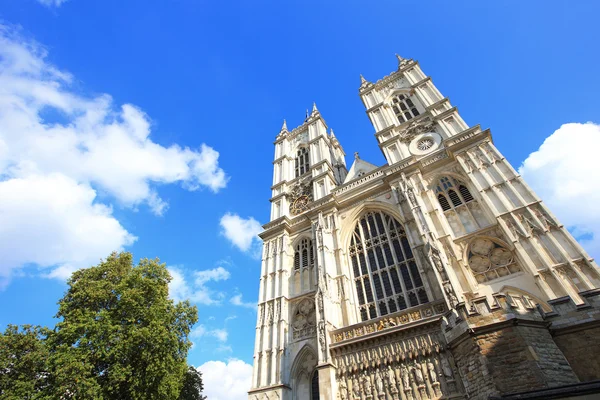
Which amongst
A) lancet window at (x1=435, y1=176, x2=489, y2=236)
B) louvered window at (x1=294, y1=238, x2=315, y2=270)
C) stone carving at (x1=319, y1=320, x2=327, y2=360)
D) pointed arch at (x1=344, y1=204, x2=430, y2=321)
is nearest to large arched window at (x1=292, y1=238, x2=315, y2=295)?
louvered window at (x1=294, y1=238, x2=315, y2=270)

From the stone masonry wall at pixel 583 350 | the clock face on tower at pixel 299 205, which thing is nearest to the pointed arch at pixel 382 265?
the clock face on tower at pixel 299 205

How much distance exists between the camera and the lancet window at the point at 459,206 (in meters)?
16.8

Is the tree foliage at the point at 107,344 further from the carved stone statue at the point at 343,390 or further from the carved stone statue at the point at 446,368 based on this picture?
Answer: the carved stone statue at the point at 446,368

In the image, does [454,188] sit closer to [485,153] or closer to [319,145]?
[485,153]

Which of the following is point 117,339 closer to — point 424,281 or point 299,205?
point 424,281

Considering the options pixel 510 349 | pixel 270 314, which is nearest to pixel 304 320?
pixel 270 314

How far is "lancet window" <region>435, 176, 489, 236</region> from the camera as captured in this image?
16811mm

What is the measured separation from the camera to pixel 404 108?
26.5 metres

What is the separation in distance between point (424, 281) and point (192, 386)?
1837 centimetres

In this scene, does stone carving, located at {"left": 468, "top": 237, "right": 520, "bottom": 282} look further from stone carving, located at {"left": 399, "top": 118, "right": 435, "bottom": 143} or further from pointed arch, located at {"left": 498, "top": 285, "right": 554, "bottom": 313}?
stone carving, located at {"left": 399, "top": 118, "right": 435, "bottom": 143}

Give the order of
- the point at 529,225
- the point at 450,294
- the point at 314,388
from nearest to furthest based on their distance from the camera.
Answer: the point at 450,294, the point at 529,225, the point at 314,388

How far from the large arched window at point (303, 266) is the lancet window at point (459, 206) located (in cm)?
920

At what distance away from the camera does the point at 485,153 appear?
18219 millimetres

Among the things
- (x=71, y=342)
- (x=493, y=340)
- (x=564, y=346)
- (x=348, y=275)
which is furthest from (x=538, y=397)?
(x=71, y=342)
